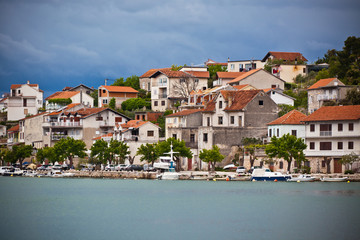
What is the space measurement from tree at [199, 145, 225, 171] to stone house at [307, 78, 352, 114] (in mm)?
17962

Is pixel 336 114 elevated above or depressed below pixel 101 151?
above

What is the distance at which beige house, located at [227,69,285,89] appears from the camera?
105 metres

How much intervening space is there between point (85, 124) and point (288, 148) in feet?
137

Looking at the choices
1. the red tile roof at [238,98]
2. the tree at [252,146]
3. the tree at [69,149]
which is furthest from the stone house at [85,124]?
the tree at [252,146]

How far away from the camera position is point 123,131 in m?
94.6

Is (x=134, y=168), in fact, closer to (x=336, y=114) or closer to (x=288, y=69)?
(x=336, y=114)

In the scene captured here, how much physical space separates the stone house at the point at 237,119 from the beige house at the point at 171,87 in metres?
25.2

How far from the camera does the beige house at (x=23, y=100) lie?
126 metres

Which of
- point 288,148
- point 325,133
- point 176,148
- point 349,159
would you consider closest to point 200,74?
point 176,148

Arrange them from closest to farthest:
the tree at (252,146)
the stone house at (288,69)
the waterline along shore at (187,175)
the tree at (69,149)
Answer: the waterline along shore at (187,175)
the tree at (252,146)
the tree at (69,149)
the stone house at (288,69)

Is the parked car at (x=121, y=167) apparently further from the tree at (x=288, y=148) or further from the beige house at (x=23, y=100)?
the beige house at (x=23, y=100)

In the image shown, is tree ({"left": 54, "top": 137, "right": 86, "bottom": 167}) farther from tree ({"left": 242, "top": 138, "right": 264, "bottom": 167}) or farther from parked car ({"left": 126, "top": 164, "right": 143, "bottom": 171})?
tree ({"left": 242, "top": 138, "right": 264, "bottom": 167})

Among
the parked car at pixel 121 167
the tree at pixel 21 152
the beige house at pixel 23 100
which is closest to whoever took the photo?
the parked car at pixel 121 167

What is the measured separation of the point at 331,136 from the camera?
72.3 metres
